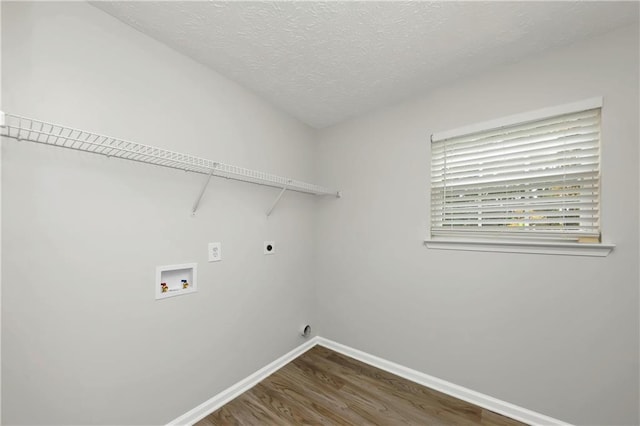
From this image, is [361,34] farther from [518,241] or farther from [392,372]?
[392,372]

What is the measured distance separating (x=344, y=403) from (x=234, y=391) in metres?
0.81

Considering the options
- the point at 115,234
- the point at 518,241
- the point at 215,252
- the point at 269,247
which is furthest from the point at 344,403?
the point at 115,234

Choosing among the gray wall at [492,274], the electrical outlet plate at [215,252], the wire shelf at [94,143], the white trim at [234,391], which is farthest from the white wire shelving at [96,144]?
the white trim at [234,391]

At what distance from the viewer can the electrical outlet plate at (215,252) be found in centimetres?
163

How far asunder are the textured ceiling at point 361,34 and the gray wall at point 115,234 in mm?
226

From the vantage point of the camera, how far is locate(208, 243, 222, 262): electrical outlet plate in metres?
1.63

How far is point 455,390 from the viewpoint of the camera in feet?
5.74

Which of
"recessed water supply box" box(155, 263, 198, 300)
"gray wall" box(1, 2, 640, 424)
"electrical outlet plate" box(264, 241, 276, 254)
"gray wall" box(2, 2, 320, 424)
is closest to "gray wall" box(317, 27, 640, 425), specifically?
"gray wall" box(1, 2, 640, 424)

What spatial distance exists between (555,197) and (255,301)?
7.19ft

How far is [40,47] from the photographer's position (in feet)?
3.43

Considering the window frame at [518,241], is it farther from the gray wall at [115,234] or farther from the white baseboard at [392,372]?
the gray wall at [115,234]

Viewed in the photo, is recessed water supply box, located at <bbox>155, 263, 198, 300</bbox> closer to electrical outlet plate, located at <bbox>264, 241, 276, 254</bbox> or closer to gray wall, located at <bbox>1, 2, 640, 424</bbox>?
gray wall, located at <bbox>1, 2, 640, 424</bbox>

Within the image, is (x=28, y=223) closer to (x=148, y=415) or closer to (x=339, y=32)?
(x=148, y=415)

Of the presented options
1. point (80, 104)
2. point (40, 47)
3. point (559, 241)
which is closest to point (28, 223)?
point (80, 104)
